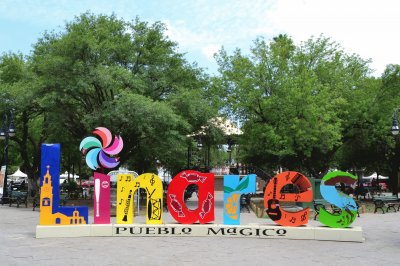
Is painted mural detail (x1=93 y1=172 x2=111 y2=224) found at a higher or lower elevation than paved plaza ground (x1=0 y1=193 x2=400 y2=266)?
higher

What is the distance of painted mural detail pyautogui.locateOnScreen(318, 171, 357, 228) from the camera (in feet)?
46.3

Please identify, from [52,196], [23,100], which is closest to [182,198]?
[52,196]

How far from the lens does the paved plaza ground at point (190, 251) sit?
33.4ft

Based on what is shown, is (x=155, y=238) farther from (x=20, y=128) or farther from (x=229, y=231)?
(x=20, y=128)

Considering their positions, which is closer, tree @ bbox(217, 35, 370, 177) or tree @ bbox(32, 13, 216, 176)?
tree @ bbox(32, 13, 216, 176)

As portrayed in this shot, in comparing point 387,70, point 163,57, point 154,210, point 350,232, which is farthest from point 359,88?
point 154,210

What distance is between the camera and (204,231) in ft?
47.0

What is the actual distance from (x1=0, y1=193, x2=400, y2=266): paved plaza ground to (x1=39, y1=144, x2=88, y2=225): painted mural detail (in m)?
0.89

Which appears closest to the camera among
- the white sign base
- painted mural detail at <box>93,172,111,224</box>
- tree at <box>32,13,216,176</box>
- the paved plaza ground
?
the paved plaza ground

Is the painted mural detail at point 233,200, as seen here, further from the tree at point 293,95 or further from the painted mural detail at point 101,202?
the tree at point 293,95

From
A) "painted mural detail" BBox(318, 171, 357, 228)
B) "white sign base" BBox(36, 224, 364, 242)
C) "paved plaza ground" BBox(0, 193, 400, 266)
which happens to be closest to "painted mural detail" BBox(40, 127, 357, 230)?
"painted mural detail" BBox(318, 171, 357, 228)

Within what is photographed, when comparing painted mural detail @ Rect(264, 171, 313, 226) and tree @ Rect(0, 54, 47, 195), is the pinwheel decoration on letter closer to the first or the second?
painted mural detail @ Rect(264, 171, 313, 226)

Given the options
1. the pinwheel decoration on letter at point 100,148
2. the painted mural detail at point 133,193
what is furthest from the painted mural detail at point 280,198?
the pinwheel decoration on letter at point 100,148

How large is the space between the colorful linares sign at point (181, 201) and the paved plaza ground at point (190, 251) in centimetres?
62
